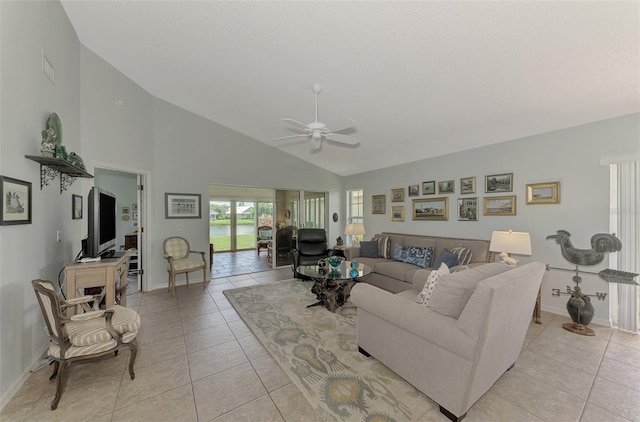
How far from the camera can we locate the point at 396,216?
5.55m

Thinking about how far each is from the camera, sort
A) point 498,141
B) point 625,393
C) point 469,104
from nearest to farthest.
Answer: point 625,393 < point 469,104 < point 498,141

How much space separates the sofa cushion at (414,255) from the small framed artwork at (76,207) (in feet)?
16.1

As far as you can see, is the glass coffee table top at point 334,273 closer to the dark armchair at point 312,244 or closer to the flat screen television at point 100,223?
the dark armchair at point 312,244

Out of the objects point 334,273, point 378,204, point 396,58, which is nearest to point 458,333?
point 334,273

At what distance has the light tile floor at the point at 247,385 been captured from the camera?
1718 millimetres

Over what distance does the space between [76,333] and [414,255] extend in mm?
4310

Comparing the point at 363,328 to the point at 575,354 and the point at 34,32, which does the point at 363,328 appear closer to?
the point at 575,354

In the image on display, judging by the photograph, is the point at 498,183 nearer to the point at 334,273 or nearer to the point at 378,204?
the point at 378,204

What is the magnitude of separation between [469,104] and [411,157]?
6.57 ft

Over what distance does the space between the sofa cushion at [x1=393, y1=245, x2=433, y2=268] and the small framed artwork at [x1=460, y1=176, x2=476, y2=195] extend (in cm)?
118

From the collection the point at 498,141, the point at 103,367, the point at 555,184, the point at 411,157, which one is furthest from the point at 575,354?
the point at 103,367

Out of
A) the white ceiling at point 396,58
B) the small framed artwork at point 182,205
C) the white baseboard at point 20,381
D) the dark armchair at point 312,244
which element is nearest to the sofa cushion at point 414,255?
the dark armchair at point 312,244

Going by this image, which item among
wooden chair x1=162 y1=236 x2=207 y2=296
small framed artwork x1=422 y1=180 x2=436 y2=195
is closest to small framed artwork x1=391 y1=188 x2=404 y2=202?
small framed artwork x1=422 y1=180 x2=436 y2=195

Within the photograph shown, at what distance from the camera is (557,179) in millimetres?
3365
